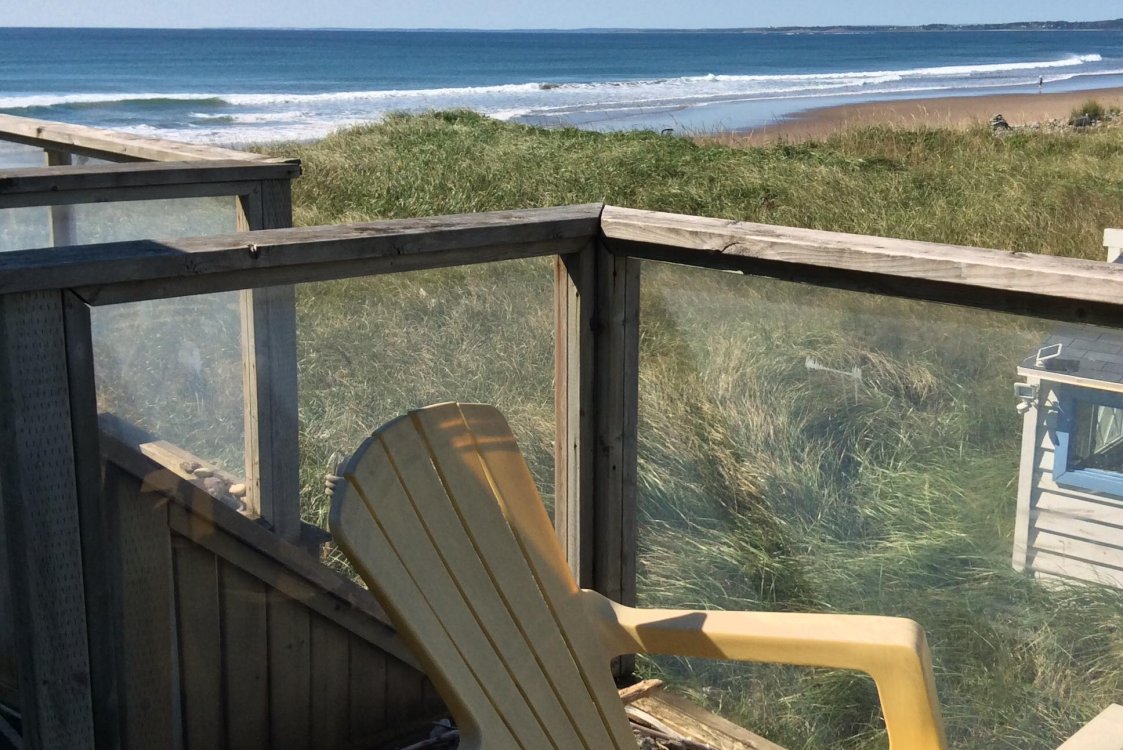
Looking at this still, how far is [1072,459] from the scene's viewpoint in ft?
5.79

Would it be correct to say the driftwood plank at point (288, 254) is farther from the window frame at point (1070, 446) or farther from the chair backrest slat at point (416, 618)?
the window frame at point (1070, 446)

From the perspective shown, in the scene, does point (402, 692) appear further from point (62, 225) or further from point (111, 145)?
point (111, 145)

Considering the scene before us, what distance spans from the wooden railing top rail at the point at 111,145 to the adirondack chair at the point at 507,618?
1551 millimetres

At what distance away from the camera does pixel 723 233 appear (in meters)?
2.05

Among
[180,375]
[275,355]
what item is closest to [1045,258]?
[275,355]

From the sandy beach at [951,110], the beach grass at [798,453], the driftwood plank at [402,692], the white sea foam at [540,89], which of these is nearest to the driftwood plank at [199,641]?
the beach grass at [798,453]

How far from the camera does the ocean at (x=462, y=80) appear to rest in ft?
103

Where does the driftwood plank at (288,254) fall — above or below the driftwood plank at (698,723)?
above

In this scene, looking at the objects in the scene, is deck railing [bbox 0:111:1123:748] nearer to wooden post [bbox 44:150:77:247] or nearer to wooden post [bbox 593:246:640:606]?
wooden post [bbox 593:246:640:606]

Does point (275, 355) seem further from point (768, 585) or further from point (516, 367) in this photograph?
point (768, 585)

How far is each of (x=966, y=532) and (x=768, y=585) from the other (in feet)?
1.45

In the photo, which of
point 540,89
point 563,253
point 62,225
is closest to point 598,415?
point 563,253

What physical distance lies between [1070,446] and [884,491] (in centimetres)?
33

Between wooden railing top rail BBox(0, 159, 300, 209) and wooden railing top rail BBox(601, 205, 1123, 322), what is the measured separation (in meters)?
1.12
